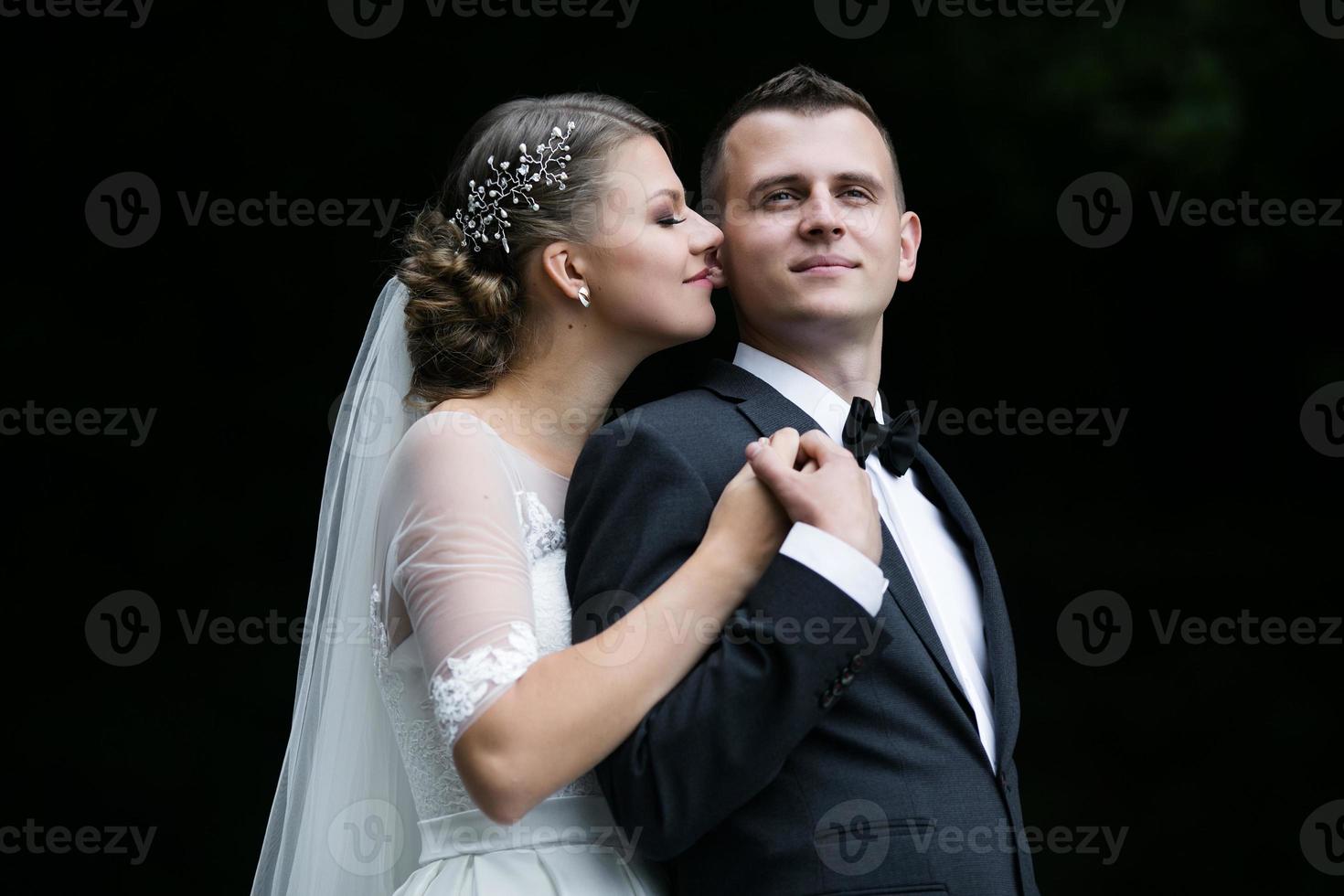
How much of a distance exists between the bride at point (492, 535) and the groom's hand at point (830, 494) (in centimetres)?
5

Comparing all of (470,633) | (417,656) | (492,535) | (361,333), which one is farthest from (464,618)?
(361,333)

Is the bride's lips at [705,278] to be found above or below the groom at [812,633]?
above

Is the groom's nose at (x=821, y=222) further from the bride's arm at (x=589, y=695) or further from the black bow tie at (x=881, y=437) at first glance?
the bride's arm at (x=589, y=695)

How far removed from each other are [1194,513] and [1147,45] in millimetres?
1634

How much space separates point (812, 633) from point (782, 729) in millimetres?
146

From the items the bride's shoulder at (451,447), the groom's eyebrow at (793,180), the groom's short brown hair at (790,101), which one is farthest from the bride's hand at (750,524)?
the groom's short brown hair at (790,101)

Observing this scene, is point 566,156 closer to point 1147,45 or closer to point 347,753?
point 347,753

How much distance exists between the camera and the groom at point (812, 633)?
217 centimetres

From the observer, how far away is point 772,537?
90.6 inches

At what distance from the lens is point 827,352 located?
9.31ft

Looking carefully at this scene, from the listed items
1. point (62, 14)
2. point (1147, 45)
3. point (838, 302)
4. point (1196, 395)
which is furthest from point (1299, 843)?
point (62, 14)

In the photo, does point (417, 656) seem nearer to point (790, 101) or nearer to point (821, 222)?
point (821, 222)

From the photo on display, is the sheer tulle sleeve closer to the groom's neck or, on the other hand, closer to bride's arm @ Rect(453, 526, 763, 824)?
bride's arm @ Rect(453, 526, 763, 824)

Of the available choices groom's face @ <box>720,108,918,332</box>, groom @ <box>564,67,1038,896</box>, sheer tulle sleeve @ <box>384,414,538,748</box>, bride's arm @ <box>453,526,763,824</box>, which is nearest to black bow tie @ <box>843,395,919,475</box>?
groom @ <box>564,67,1038,896</box>
